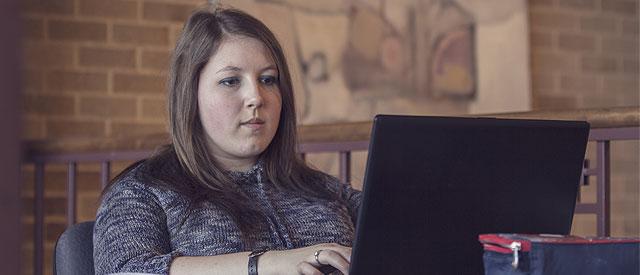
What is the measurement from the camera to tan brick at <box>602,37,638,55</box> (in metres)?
4.85

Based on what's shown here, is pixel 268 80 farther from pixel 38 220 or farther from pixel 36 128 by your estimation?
pixel 36 128

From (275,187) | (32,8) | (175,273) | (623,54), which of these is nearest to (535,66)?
(623,54)

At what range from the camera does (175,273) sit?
172 centimetres

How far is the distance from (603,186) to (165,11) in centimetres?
194

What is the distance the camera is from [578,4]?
478 centimetres

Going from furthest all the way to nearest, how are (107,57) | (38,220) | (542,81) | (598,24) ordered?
(598,24), (542,81), (107,57), (38,220)

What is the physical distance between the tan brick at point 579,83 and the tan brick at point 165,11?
69.2 inches

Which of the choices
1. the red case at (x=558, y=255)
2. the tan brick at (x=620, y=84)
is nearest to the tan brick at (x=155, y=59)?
the tan brick at (x=620, y=84)

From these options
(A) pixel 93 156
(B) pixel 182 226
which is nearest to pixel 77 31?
(A) pixel 93 156

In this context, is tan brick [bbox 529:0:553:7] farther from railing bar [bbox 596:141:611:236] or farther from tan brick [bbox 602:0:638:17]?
railing bar [bbox 596:141:611:236]

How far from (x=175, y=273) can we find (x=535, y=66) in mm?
3137

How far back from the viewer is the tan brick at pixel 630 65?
194 inches

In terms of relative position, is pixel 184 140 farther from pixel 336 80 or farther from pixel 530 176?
pixel 336 80

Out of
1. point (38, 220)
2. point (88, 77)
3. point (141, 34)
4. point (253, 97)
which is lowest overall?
point (38, 220)
